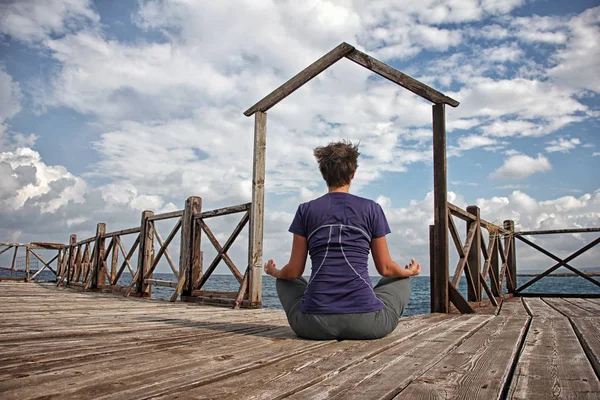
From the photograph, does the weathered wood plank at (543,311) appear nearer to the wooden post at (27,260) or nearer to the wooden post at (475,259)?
the wooden post at (475,259)

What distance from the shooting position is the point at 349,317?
2559 mm

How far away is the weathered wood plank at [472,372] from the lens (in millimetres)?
1538

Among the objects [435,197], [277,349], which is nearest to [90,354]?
[277,349]

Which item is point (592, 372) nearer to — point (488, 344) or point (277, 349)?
point (488, 344)

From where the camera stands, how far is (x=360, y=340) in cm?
268

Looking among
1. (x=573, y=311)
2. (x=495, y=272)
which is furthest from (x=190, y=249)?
(x=495, y=272)

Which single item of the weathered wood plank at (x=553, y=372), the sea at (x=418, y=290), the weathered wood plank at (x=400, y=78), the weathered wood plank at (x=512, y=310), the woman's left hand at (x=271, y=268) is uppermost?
the weathered wood plank at (x=400, y=78)

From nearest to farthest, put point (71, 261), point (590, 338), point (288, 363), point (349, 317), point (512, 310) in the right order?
point (288, 363)
point (349, 317)
point (590, 338)
point (512, 310)
point (71, 261)

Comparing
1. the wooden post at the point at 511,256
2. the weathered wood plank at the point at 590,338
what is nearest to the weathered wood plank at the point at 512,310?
the weathered wood plank at the point at 590,338

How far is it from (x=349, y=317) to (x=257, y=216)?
3.63 metres

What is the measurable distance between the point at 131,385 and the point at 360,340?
1462mm

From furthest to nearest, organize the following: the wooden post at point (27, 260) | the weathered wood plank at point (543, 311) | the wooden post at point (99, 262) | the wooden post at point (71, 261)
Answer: the wooden post at point (27, 260), the wooden post at point (71, 261), the wooden post at point (99, 262), the weathered wood plank at point (543, 311)

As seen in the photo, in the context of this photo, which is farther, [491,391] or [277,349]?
[277,349]

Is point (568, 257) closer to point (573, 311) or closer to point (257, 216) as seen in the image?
point (573, 311)
